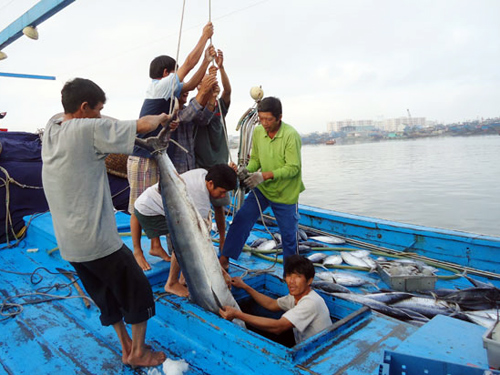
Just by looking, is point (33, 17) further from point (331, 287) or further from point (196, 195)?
point (331, 287)

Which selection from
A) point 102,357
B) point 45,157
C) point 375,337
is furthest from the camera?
point 102,357

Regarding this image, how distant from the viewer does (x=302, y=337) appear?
9.04ft

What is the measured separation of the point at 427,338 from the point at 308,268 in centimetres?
95

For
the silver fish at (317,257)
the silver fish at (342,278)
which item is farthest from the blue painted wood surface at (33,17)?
the silver fish at (342,278)

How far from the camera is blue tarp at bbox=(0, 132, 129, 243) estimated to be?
6.37 meters

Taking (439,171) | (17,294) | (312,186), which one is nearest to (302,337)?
(17,294)

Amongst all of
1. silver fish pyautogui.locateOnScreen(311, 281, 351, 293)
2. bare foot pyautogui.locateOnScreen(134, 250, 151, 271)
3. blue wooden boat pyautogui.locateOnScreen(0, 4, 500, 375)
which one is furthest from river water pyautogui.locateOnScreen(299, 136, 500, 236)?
bare foot pyautogui.locateOnScreen(134, 250, 151, 271)

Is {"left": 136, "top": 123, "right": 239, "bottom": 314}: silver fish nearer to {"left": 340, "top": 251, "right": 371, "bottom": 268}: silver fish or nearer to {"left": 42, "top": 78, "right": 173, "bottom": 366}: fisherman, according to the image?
{"left": 42, "top": 78, "right": 173, "bottom": 366}: fisherman

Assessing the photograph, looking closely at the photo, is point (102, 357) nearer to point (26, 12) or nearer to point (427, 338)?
point (427, 338)

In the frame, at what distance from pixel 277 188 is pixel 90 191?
2152 mm

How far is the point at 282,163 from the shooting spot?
13.4 feet

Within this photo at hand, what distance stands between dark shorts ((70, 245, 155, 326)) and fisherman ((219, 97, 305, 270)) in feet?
4.92

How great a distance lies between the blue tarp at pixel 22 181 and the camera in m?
6.37

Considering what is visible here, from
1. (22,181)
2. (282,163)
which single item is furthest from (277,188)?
(22,181)
